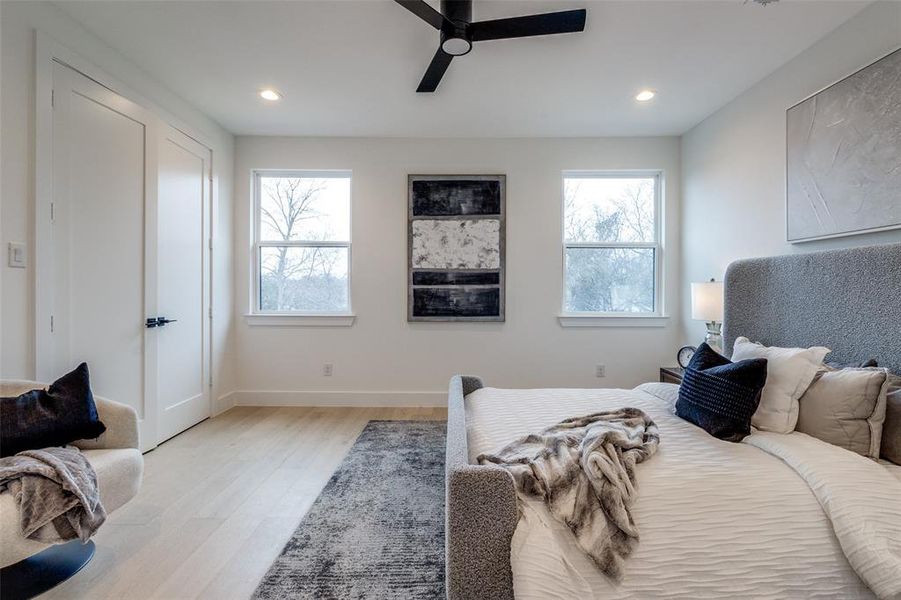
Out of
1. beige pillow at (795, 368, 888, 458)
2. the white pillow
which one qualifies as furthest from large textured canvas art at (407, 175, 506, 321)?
beige pillow at (795, 368, 888, 458)

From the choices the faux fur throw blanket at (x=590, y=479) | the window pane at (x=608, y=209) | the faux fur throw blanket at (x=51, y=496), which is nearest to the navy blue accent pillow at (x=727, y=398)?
the faux fur throw blanket at (x=590, y=479)

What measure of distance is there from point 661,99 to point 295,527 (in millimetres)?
3797

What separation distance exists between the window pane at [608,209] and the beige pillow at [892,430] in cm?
249

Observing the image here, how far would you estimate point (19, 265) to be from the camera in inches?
73.4

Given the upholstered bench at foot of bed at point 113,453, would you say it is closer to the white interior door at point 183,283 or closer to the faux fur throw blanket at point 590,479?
the white interior door at point 183,283

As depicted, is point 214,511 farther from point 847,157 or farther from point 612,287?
point 847,157

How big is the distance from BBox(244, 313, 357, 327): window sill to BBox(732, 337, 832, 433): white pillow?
3153mm

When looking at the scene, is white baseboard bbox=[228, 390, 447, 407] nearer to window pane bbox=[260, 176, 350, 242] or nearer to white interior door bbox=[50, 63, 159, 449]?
white interior door bbox=[50, 63, 159, 449]

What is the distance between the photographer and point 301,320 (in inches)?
146

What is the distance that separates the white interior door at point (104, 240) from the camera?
2.07m

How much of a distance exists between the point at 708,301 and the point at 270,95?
376 cm

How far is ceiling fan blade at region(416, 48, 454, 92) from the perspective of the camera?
1999 mm

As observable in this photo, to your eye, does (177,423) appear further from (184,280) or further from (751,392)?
(751,392)

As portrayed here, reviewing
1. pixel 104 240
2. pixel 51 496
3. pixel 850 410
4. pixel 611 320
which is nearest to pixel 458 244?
pixel 611 320
